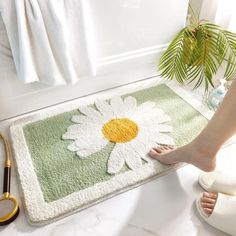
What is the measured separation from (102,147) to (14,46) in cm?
52

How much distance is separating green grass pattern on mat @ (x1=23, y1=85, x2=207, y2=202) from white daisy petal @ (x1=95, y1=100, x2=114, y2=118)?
113 mm

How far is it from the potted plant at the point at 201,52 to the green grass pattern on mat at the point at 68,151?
157mm

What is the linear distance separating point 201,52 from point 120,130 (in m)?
0.53

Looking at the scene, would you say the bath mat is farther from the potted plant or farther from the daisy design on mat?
the potted plant

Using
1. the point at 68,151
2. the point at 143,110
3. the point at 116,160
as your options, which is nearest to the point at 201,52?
the point at 143,110

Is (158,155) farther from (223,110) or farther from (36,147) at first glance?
(36,147)

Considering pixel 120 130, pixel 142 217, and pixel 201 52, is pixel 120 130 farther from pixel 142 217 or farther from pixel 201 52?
pixel 201 52

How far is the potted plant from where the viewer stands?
118cm

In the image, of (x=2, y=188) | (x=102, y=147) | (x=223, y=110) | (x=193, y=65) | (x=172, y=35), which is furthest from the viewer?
(x=172, y=35)

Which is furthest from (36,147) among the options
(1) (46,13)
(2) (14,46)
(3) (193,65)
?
(3) (193,65)

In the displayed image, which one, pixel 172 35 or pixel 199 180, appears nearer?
pixel 199 180

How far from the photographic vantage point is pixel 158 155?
38.9 inches

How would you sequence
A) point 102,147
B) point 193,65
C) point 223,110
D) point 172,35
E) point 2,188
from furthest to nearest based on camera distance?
point 172,35
point 193,65
point 102,147
point 2,188
point 223,110

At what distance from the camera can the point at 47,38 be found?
970 millimetres
